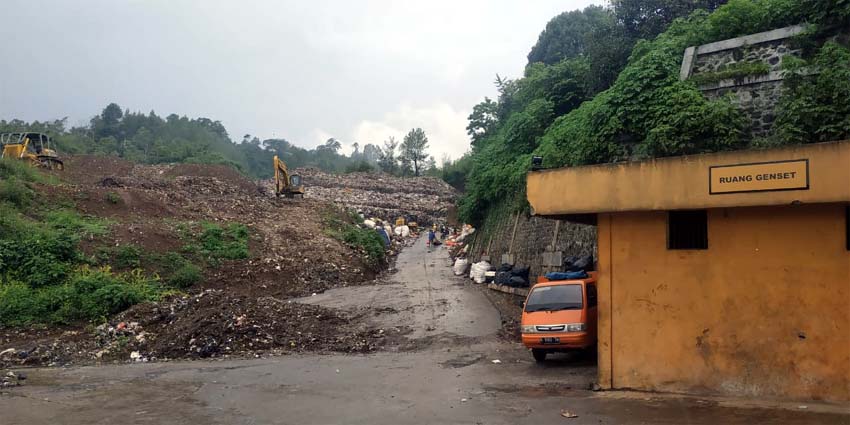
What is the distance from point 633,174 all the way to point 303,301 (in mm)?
15041

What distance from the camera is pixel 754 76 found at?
642 inches

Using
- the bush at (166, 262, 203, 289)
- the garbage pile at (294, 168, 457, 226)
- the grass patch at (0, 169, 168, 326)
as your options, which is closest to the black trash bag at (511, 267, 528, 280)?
the bush at (166, 262, 203, 289)

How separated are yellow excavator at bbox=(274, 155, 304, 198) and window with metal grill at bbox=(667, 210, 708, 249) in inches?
1345

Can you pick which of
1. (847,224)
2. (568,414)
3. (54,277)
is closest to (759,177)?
(847,224)

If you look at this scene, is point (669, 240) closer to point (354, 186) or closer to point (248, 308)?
point (248, 308)

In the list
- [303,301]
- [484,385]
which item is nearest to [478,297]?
[303,301]

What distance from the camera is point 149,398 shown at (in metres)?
10.1

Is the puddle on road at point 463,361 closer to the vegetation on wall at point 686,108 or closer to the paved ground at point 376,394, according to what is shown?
the paved ground at point 376,394

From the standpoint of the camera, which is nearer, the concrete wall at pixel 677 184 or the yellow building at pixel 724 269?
the concrete wall at pixel 677 184

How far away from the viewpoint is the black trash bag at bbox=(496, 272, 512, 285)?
22.8 meters

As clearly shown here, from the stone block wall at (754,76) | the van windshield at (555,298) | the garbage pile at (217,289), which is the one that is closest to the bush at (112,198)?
the garbage pile at (217,289)

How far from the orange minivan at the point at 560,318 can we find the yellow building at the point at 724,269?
214cm

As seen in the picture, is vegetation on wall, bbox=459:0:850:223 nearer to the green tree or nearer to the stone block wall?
the stone block wall

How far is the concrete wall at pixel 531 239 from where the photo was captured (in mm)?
19547
